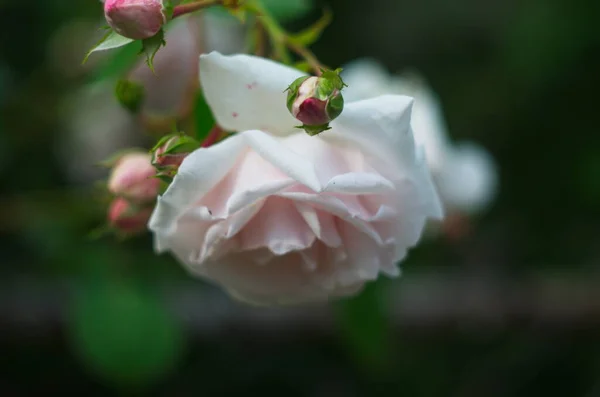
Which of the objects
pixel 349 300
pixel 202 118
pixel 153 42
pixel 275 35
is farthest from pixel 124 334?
pixel 153 42

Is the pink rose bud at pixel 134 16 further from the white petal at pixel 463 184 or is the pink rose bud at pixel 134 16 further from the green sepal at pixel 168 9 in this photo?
the white petal at pixel 463 184

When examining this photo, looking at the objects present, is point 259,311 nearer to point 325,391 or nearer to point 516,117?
point 325,391

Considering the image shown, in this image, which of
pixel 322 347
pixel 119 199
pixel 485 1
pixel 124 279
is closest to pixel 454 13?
pixel 485 1

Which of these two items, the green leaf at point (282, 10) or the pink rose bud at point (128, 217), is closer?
the pink rose bud at point (128, 217)

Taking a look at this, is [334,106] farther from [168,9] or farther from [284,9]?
[284,9]

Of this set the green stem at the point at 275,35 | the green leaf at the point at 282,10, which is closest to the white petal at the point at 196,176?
the green stem at the point at 275,35

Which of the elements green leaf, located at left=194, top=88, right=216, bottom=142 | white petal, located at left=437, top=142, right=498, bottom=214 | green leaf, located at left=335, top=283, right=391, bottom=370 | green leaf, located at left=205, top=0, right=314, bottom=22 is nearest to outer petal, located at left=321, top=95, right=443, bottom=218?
green leaf, located at left=194, top=88, right=216, bottom=142
